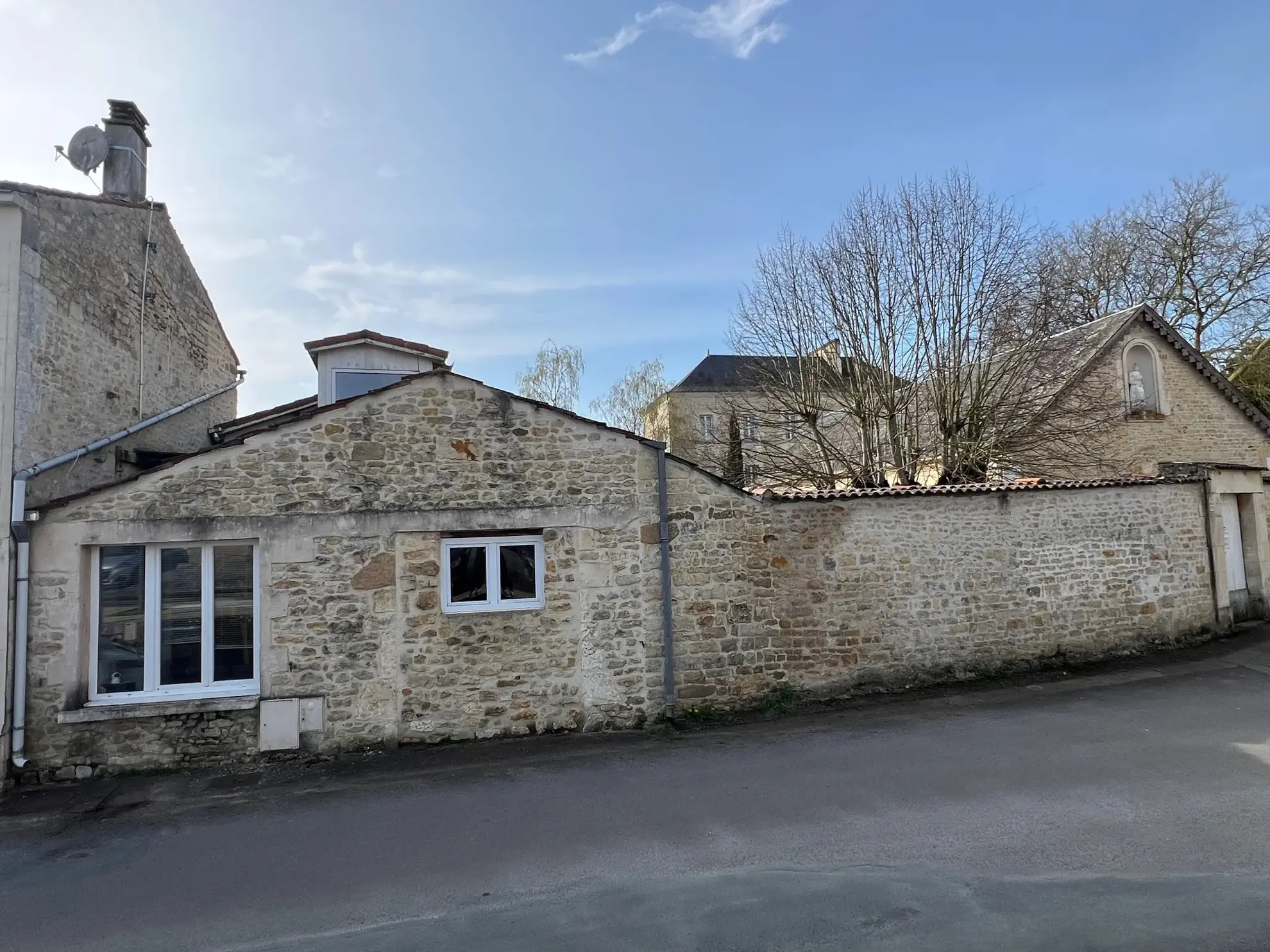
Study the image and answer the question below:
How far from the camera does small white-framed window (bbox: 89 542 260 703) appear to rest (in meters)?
6.91

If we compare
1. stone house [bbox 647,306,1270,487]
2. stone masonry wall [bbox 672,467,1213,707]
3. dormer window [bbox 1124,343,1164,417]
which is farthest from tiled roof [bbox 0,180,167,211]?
dormer window [bbox 1124,343,1164,417]

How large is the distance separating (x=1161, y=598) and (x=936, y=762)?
22.2 ft

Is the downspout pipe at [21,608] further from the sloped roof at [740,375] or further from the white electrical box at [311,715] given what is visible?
the sloped roof at [740,375]

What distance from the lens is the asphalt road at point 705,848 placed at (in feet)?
12.6

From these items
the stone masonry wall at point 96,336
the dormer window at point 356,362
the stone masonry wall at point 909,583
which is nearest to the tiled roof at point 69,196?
the stone masonry wall at point 96,336

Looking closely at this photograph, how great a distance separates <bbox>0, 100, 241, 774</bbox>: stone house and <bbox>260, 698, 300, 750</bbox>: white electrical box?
7.03 ft

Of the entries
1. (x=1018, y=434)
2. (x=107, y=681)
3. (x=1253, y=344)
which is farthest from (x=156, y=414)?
(x=1253, y=344)

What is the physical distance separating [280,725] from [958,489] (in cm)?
856

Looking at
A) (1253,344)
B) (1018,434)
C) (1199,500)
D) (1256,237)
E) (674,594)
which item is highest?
(1256,237)

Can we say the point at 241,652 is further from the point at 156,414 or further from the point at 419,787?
the point at 156,414

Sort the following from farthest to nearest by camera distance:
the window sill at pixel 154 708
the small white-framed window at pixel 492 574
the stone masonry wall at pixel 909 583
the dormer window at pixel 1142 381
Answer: the dormer window at pixel 1142 381 → the stone masonry wall at pixel 909 583 → the small white-framed window at pixel 492 574 → the window sill at pixel 154 708

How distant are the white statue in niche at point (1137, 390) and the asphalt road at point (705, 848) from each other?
432 inches

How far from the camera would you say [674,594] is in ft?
26.5

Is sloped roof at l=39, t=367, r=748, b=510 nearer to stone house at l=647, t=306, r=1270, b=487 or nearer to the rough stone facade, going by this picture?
the rough stone facade
